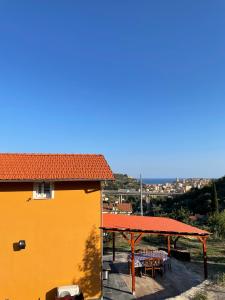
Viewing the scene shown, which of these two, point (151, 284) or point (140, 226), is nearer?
point (140, 226)

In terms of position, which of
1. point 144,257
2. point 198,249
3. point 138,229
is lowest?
point 198,249

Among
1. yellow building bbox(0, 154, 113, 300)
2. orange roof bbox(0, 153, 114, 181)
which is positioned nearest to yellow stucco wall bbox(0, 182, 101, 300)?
yellow building bbox(0, 154, 113, 300)

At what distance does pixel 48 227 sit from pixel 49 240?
580 millimetres

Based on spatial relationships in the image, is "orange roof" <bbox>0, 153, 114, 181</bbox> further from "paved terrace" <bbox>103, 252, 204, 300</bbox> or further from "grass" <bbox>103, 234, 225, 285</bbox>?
"grass" <bbox>103, 234, 225, 285</bbox>

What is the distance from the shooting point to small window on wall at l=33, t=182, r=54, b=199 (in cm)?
1513

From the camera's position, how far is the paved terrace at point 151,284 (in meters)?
15.7

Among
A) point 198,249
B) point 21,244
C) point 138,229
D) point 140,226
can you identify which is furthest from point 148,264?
point 198,249

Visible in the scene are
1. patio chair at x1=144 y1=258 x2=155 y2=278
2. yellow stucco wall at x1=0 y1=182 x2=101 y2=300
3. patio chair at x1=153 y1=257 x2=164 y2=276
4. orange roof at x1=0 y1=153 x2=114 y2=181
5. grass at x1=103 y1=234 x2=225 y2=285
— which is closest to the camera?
yellow stucco wall at x1=0 y1=182 x2=101 y2=300

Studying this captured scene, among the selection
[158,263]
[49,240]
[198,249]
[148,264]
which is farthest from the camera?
[198,249]

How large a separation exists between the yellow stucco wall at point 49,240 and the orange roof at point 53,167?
0.49 meters

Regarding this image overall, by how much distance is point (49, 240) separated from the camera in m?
15.1

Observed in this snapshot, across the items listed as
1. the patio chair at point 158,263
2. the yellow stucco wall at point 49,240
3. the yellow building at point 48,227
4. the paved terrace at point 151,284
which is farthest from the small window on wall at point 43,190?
the patio chair at point 158,263

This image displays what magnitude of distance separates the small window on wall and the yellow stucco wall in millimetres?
202

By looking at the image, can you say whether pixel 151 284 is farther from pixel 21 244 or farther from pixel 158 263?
pixel 21 244
